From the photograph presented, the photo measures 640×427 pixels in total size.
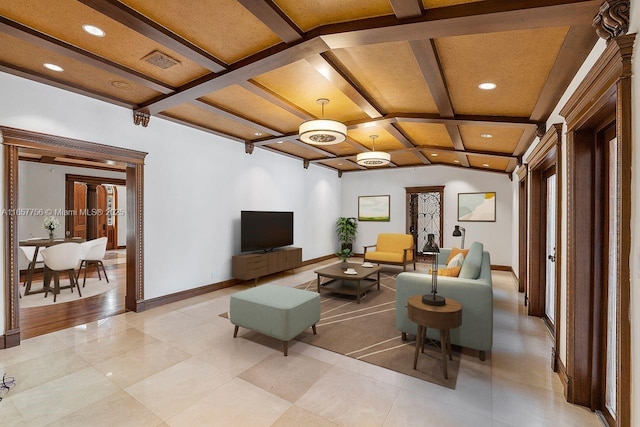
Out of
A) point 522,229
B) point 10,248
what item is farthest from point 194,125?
point 522,229

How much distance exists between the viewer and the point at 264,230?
604cm

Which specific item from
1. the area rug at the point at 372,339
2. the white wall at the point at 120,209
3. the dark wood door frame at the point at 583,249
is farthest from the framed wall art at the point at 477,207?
the white wall at the point at 120,209

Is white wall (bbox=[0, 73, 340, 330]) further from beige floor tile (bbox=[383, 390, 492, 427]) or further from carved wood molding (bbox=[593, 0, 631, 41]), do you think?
carved wood molding (bbox=[593, 0, 631, 41])

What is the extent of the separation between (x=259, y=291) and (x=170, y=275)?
1.96 meters

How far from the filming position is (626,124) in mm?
1395

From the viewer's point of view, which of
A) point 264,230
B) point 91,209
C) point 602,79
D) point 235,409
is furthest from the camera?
point 91,209

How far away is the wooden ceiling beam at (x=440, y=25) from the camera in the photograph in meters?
1.70

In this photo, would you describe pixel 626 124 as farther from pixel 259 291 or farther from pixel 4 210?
pixel 4 210

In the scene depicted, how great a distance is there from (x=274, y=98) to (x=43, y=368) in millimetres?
3560

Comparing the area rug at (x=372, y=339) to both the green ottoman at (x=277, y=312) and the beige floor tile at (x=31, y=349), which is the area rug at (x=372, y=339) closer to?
the green ottoman at (x=277, y=312)

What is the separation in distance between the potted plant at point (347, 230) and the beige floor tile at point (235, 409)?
6.95 m

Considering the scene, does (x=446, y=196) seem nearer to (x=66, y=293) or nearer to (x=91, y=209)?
(x=66, y=293)

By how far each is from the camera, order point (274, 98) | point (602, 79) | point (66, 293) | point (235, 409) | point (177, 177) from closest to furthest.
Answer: point (602, 79)
point (235, 409)
point (274, 98)
point (177, 177)
point (66, 293)

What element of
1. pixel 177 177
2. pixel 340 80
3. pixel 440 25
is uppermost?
pixel 340 80
